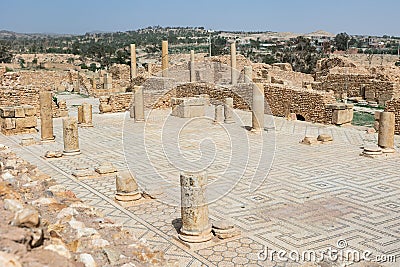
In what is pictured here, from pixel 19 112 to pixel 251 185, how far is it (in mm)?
8650

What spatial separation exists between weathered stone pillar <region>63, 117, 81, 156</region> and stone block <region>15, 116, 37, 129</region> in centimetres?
381

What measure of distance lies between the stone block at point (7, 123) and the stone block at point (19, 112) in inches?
7.6

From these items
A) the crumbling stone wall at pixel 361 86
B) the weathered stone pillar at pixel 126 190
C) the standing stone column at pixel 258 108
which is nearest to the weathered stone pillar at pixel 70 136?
the weathered stone pillar at pixel 126 190

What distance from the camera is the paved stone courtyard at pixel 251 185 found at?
5.95m

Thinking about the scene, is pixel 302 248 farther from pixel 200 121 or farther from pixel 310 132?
pixel 200 121

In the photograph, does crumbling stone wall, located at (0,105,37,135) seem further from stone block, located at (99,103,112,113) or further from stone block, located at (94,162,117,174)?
stone block, located at (94,162,117,174)

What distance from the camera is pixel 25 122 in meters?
14.2

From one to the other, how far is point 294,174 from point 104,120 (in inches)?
369

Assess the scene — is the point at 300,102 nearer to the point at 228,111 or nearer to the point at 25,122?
the point at 228,111

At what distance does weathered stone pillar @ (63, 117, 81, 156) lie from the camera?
1092cm

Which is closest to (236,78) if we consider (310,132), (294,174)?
(310,132)

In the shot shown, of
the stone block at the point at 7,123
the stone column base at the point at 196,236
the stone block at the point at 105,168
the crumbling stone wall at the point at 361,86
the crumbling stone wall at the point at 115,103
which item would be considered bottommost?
the stone column base at the point at 196,236

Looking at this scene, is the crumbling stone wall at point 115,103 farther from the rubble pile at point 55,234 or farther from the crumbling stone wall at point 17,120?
the rubble pile at point 55,234

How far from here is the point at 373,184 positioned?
332 inches
